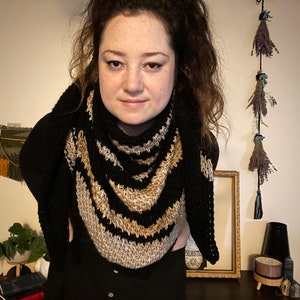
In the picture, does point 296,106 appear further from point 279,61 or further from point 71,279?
point 71,279

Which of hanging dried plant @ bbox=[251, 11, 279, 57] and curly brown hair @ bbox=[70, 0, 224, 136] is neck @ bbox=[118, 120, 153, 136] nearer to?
curly brown hair @ bbox=[70, 0, 224, 136]

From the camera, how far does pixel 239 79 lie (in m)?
1.34

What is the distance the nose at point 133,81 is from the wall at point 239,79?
2.57 feet

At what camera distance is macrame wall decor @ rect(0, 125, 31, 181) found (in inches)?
55.0

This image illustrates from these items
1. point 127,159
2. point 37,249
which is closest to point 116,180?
point 127,159

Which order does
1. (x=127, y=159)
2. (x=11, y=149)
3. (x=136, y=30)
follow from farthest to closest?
(x=11, y=149), (x=127, y=159), (x=136, y=30)

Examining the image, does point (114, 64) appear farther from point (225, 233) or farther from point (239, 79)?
point (225, 233)

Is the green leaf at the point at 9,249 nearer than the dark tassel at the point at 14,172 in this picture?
Yes

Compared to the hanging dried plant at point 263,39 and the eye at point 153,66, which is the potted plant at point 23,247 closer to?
the eye at point 153,66

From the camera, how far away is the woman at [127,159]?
676mm

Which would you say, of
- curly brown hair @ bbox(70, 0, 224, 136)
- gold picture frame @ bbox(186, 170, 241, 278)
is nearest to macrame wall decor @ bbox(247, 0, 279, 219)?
gold picture frame @ bbox(186, 170, 241, 278)

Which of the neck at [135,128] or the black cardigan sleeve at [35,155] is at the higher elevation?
the neck at [135,128]

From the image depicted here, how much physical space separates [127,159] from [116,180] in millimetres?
60

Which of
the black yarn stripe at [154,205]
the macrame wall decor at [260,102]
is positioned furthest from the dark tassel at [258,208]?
the black yarn stripe at [154,205]
